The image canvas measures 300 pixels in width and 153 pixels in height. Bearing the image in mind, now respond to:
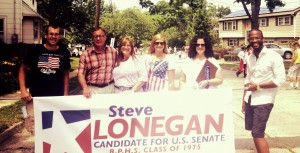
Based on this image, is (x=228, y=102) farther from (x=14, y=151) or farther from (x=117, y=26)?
(x=117, y=26)

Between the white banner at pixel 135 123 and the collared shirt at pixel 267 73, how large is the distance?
52 centimetres

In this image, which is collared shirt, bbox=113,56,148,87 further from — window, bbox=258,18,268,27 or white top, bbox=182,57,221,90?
window, bbox=258,18,268,27

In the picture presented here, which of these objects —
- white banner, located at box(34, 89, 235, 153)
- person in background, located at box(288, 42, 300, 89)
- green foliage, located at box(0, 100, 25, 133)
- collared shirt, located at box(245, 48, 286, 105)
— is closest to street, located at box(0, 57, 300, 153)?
green foliage, located at box(0, 100, 25, 133)

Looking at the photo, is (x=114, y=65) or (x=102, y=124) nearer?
(x=102, y=124)

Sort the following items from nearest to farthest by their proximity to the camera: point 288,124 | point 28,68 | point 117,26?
point 28,68, point 288,124, point 117,26

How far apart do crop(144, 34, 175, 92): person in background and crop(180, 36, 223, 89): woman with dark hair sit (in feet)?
0.93

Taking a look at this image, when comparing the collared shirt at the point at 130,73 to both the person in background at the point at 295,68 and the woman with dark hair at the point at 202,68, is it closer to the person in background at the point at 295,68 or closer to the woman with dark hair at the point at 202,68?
the woman with dark hair at the point at 202,68

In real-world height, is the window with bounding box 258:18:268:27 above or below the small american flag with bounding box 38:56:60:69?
above

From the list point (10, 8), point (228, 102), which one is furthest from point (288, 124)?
point (10, 8)

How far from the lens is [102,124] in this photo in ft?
15.9

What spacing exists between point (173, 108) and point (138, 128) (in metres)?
0.54

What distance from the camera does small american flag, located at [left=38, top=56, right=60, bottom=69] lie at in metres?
5.07

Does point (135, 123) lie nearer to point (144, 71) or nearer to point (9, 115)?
point (144, 71)

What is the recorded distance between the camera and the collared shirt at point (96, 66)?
5430mm
